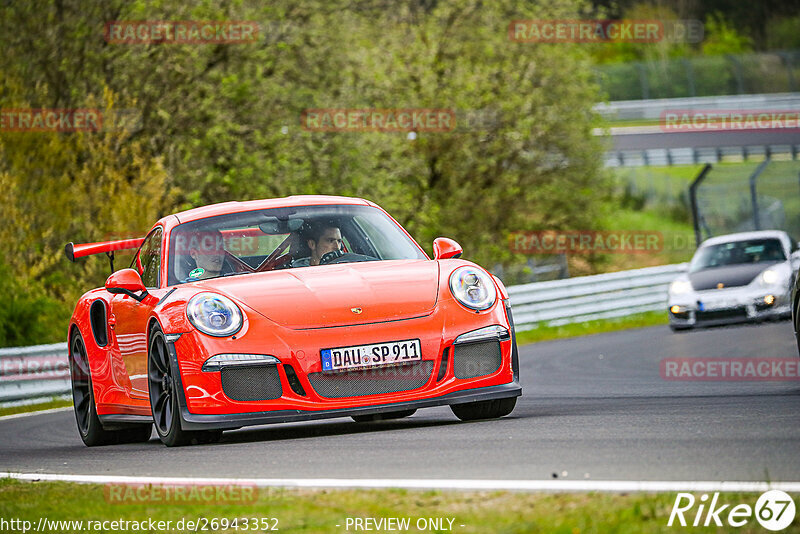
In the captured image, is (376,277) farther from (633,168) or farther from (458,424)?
(633,168)

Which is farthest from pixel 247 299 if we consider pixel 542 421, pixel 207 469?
pixel 542 421

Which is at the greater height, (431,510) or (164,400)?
(164,400)

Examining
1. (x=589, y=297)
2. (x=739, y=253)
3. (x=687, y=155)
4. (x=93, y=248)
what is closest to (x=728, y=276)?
(x=739, y=253)

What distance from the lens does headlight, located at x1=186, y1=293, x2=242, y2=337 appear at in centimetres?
762

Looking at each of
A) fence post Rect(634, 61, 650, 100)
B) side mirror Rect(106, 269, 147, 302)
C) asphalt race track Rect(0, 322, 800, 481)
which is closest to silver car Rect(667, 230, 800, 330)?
asphalt race track Rect(0, 322, 800, 481)

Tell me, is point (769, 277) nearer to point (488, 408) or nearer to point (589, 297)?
point (589, 297)

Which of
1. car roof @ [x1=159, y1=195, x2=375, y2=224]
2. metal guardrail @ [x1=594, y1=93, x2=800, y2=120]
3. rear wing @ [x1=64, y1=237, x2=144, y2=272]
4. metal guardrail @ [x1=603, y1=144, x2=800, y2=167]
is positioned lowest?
rear wing @ [x1=64, y1=237, x2=144, y2=272]

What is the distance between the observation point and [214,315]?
7.68 meters

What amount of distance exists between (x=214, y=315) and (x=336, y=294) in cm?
69

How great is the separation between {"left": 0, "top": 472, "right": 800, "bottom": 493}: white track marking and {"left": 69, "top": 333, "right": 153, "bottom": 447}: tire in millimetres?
2833

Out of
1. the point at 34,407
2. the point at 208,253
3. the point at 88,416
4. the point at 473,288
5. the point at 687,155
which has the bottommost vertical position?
the point at 34,407

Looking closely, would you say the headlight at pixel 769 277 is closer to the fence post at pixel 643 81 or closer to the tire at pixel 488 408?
the tire at pixel 488 408

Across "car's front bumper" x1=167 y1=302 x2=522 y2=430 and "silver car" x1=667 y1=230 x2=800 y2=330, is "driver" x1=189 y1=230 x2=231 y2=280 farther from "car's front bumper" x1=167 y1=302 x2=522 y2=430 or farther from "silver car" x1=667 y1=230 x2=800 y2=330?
"silver car" x1=667 y1=230 x2=800 y2=330

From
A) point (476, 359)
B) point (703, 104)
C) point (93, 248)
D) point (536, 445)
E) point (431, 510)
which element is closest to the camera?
point (431, 510)
